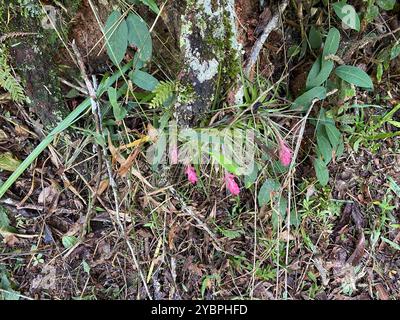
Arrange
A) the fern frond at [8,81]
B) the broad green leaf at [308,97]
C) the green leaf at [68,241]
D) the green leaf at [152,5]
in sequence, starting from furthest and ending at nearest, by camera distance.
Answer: the green leaf at [68,241] → the broad green leaf at [308,97] → the fern frond at [8,81] → the green leaf at [152,5]

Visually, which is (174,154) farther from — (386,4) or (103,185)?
(386,4)

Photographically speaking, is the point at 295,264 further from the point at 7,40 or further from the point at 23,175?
the point at 7,40

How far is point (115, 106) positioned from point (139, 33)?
248mm

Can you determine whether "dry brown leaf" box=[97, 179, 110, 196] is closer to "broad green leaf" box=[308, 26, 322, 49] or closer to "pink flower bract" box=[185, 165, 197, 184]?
"pink flower bract" box=[185, 165, 197, 184]

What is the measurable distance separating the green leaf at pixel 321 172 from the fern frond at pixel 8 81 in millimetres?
1040

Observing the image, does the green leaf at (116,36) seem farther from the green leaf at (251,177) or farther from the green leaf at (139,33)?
the green leaf at (251,177)

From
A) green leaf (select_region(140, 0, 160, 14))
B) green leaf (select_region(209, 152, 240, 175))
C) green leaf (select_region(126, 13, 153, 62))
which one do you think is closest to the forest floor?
green leaf (select_region(209, 152, 240, 175))

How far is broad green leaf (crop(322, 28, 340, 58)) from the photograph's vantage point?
1.31 m

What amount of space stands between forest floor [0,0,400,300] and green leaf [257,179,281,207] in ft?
0.04

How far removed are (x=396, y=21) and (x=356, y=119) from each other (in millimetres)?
387

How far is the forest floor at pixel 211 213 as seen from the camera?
4.59 feet

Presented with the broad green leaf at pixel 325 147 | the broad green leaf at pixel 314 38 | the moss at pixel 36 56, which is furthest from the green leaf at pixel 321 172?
the moss at pixel 36 56

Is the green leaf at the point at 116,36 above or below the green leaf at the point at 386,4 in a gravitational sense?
above
